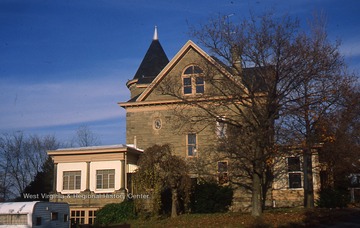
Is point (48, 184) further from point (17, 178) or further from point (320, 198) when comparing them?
point (320, 198)

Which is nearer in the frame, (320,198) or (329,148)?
(320,198)

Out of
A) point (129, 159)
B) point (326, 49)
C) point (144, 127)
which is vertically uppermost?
point (326, 49)

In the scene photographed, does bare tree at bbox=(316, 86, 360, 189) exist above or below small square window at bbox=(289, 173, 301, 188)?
above

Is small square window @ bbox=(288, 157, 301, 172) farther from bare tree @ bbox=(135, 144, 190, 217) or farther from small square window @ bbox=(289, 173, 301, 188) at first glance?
bare tree @ bbox=(135, 144, 190, 217)

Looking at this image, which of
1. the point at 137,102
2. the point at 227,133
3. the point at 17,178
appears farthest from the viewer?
the point at 17,178

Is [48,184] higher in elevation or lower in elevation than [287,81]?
lower

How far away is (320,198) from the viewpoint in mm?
26984

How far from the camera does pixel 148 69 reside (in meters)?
37.3

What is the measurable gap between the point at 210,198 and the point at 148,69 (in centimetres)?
1486

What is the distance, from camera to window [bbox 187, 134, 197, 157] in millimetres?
30734

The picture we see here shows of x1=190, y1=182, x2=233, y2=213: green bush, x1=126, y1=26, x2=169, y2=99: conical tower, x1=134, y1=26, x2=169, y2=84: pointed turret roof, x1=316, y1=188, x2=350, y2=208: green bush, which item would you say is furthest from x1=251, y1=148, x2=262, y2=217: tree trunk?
x1=134, y1=26, x2=169, y2=84: pointed turret roof

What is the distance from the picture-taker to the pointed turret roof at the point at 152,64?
36650 mm

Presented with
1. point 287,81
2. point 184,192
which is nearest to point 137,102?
point 184,192

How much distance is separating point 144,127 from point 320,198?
1339cm
